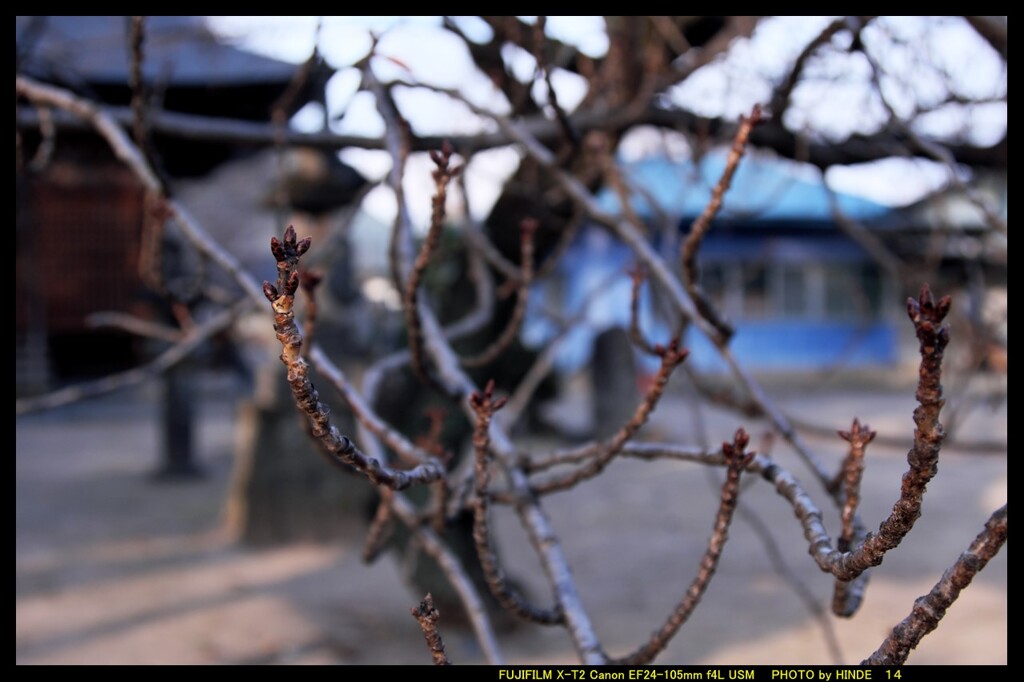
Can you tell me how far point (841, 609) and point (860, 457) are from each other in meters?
0.33

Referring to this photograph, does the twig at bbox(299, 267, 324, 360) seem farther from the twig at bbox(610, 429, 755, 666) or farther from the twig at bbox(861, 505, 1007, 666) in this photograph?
the twig at bbox(861, 505, 1007, 666)

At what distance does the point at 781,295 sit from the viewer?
1819 centimetres

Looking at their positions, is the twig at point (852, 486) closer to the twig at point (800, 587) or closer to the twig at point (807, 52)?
the twig at point (800, 587)

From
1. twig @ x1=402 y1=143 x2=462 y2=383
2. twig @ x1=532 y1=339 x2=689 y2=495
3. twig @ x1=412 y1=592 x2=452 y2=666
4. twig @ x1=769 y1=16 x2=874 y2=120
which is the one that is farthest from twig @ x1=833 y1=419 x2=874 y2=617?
twig @ x1=769 y1=16 x2=874 y2=120

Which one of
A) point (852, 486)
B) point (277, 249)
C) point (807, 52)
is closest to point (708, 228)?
point (852, 486)

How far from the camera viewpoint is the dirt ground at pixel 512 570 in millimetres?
4180

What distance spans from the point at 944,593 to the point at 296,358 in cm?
70

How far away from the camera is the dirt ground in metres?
4.18

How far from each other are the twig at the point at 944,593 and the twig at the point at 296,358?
0.61m

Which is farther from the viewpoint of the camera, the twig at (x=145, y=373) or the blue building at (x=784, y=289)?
the blue building at (x=784, y=289)

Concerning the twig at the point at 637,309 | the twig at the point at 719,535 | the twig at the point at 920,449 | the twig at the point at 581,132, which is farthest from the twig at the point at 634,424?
the twig at the point at 581,132

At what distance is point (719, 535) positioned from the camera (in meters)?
1.27

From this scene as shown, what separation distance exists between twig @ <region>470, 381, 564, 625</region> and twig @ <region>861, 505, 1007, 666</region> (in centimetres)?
53
